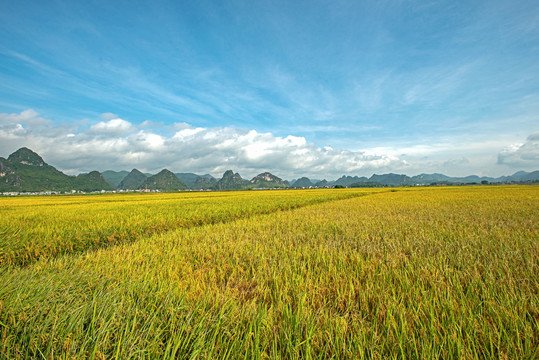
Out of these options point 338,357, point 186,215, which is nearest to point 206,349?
point 338,357

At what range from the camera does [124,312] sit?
1680 millimetres

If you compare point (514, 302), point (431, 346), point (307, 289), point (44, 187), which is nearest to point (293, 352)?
point (431, 346)

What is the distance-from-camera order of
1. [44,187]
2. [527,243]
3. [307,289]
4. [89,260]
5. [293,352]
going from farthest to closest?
[44,187], [527,243], [89,260], [307,289], [293,352]

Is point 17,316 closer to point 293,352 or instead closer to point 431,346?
point 293,352

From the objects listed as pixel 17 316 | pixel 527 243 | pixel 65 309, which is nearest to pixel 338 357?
pixel 65 309

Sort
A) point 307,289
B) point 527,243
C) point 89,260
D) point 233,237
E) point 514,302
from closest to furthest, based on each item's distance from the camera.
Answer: point 514,302, point 307,289, point 89,260, point 527,243, point 233,237

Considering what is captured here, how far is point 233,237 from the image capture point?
16.2ft

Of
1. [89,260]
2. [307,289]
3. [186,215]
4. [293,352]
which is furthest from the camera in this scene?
[186,215]

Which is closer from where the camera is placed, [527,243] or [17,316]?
[17,316]

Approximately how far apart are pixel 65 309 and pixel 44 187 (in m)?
243

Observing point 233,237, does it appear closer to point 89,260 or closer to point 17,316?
point 89,260

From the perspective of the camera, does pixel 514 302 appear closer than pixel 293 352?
No

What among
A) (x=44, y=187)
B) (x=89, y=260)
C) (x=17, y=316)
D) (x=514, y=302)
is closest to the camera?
(x=17, y=316)

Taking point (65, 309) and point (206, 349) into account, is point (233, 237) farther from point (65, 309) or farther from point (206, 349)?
point (206, 349)
